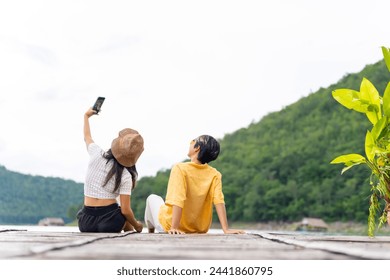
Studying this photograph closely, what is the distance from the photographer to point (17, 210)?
158ft

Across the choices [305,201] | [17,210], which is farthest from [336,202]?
[17,210]

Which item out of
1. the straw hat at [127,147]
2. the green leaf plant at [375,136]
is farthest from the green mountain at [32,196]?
the green leaf plant at [375,136]

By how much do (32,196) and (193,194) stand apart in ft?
146

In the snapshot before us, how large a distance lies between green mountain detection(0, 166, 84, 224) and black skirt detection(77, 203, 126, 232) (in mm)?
38079

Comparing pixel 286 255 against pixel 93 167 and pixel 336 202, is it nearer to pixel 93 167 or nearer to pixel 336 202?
pixel 93 167

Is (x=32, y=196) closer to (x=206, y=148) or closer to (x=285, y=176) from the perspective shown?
(x=285, y=176)

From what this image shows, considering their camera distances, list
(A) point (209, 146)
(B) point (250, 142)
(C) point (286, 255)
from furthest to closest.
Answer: (B) point (250, 142) → (A) point (209, 146) → (C) point (286, 255)

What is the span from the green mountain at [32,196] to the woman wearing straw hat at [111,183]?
38097mm

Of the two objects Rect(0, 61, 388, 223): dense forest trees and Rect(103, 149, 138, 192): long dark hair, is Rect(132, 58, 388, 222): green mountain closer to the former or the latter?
Rect(0, 61, 388, 223): dense forest trees

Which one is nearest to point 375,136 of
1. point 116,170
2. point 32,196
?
point 116,170

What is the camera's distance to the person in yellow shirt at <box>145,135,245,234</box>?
367 centimetres

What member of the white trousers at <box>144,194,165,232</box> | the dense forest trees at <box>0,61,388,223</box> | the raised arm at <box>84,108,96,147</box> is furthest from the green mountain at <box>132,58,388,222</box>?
the raised arm at <box>84,108,96,147</box>

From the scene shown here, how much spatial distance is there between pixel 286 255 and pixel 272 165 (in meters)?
53.3

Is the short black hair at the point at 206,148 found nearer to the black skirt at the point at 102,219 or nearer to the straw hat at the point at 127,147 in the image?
the straw hat at the point at 127,147
